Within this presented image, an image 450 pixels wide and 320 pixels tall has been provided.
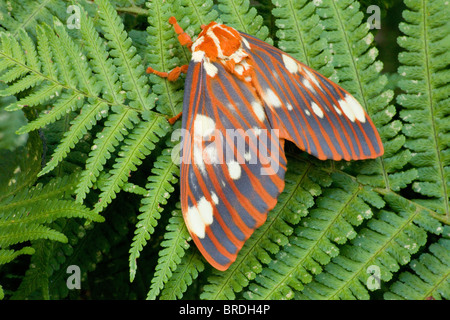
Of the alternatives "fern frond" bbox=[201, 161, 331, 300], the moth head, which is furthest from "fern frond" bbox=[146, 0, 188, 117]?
"fern frond" bbox=[201, 161, 331, 300]

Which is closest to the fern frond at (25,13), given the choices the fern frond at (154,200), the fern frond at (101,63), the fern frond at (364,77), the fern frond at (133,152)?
the fern frond at (101,63)

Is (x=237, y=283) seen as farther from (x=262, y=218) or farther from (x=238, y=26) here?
(x=238, y=26)

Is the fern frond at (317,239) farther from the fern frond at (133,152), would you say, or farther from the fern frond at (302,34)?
the fern frond at (133,152)

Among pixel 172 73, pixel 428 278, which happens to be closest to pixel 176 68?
pixel 172 73

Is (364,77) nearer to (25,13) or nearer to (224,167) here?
(224,167)

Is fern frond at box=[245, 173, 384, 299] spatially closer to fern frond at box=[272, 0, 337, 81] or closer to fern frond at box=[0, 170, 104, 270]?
fern frond at box=[272, 0, 337, 81]

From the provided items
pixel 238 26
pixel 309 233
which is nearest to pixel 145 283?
pixel 309 233

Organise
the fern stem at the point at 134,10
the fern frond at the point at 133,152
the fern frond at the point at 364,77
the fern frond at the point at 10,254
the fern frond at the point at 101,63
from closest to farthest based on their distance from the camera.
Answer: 1. the fern frond at the point at 10,254
2. the fern frond at the point at 133,152
3. the fern frond at the point at 101,63
4. the fern frond at the point at 364,77
5. the fern stem at the point at 134,10
